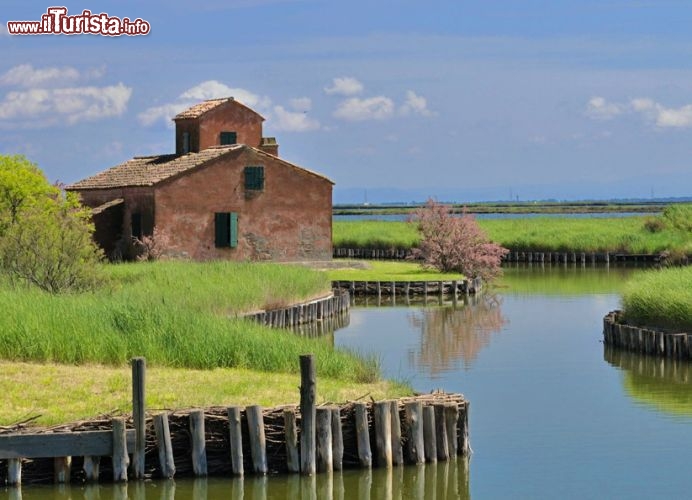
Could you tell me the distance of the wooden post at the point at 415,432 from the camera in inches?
692

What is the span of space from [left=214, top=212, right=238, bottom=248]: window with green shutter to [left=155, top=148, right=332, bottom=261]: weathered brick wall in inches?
7.3

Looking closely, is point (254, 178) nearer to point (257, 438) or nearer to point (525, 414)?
point (525, 414)

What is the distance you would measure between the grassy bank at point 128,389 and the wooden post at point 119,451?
3.48ft

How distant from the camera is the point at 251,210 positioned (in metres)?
52.4

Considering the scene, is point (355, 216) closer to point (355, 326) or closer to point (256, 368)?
point (355, 326)

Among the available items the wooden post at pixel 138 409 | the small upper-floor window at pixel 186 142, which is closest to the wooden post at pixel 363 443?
the wooden post at pixel 138 409

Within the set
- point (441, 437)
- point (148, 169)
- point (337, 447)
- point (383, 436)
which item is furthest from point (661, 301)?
point (148, 169)

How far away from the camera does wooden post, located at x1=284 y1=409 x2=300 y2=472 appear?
1705cm

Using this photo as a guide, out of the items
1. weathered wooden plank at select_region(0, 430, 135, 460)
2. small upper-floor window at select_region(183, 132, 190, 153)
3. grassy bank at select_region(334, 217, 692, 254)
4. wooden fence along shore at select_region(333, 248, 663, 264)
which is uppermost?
small upper-floor window at select_region(183, 132, 190, 153)

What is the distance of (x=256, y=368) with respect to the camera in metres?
21.8

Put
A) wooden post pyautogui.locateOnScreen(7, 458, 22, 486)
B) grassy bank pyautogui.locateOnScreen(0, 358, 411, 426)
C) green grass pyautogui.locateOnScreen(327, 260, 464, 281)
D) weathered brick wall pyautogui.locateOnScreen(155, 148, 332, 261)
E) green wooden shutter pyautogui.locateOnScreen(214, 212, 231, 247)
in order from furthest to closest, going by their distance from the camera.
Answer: green grass pyautogui.locateOnScreen(327, 260, 464, 281), green wooden shutter pyautogui.locateOnScreen(214, 212, 231, 247), weathered brick wall pyautogui.locateOnScreen(155, 148, 332, 261), grassy bank pyautogui.locateOnScreen(0, 358, 411, 426), wooden post pyautogui.locateOnScreen(7, 458, 22, 486)

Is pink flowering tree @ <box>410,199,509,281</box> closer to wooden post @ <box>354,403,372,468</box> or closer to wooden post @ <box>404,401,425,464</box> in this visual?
wooden post @ <box>404,401,425,464</box>

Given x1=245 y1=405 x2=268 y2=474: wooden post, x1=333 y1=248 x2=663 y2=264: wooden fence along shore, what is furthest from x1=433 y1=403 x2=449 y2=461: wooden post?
x1=333 y1=248 x2=663 y2=264: wooden fence along shore

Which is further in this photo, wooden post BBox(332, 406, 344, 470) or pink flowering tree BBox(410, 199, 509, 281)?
pink flowering tree BBox(410, 199, 509, 281)
